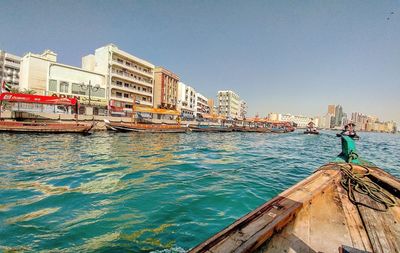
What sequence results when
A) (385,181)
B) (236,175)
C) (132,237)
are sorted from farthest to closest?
(236,175) → (385,181) → (132,237)

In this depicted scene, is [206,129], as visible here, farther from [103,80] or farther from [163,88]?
[103,80]

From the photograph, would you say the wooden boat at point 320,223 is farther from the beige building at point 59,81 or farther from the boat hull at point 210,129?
the beige building at point 59,81

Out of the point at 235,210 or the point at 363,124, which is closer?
the point at 235,210

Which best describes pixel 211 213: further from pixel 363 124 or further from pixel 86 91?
pixel 363 124

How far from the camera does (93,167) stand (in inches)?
329

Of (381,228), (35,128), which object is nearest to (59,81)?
(35,128)

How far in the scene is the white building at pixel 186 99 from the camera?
68.6 meters

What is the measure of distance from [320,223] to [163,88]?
5538 centimetres

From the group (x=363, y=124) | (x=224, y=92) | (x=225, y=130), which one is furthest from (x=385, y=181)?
(x=363, y=124)

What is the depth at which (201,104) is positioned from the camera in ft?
302

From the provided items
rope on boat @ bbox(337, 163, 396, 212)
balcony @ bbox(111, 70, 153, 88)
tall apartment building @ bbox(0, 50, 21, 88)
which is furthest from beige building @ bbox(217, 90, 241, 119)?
rope on boat @ bbox(337, 163, 396, 212)

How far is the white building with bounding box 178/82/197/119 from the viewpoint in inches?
2701

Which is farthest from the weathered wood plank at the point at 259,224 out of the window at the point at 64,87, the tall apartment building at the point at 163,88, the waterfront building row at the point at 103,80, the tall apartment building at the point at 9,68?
the tall apartment building at the point at 9,68

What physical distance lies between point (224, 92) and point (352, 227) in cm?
10785
